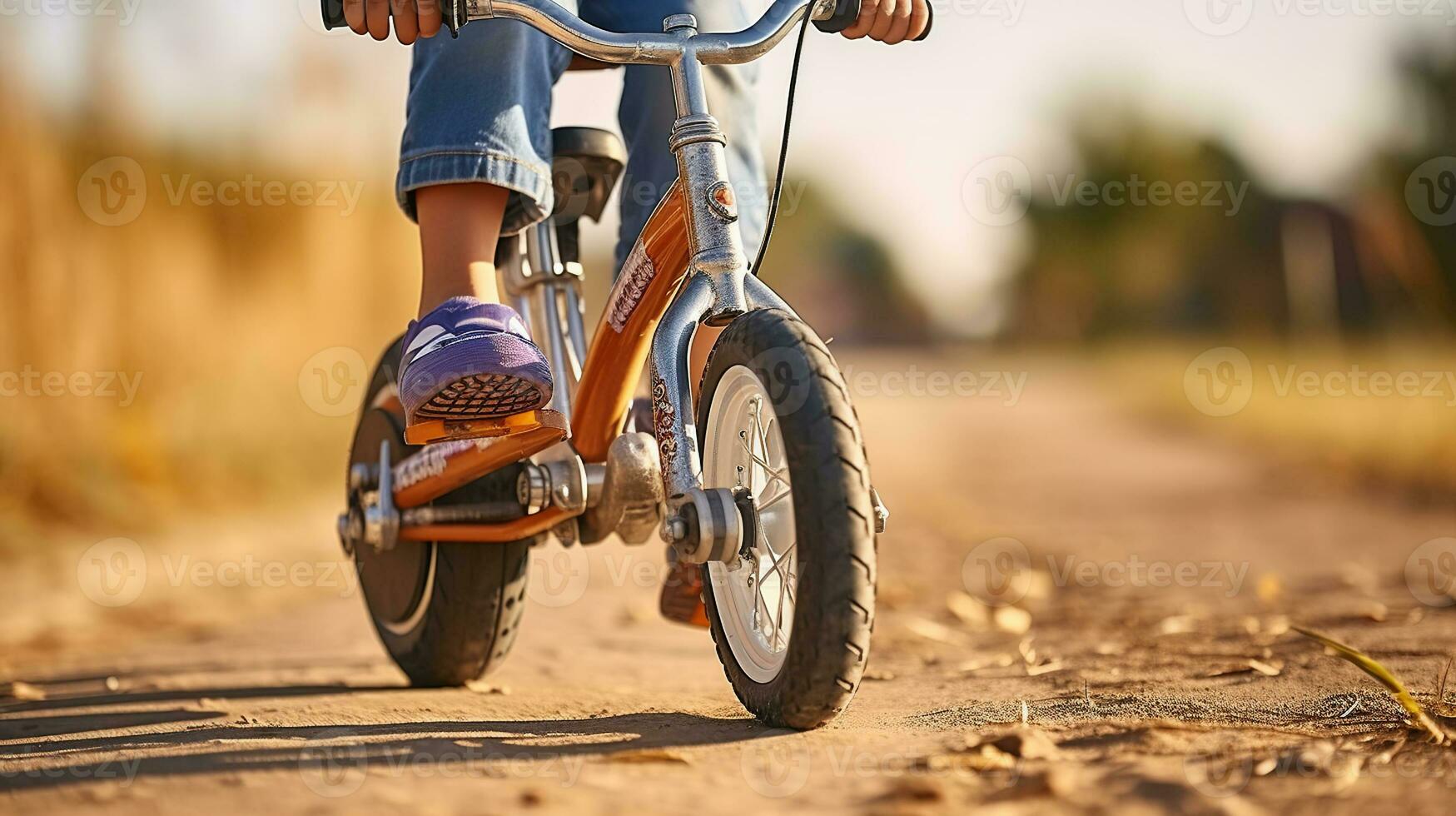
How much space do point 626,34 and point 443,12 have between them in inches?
9.6

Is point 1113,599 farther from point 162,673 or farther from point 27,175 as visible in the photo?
point 27,175

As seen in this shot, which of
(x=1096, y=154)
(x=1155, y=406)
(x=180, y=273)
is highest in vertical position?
(x=1096, y=154)

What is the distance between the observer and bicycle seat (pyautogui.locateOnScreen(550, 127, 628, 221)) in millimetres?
2311

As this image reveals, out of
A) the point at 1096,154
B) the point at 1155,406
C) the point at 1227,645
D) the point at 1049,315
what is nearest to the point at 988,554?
the point at 1227,645

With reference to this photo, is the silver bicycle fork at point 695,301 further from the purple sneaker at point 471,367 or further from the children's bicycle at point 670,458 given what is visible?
the purple sneaker at point 471,367

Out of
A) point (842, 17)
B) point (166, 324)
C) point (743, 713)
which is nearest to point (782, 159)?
point (842, 17)

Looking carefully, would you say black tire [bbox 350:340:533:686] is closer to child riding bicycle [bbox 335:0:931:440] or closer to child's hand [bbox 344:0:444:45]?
child riding bicycle [bbox 335:0:931:440]

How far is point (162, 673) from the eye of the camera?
2701 millimetres

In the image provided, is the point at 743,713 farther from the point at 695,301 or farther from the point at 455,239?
the point at 455,239

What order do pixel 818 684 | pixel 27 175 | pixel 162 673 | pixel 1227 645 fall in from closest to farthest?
pixel 818 684, pixel 1227 645, pixel 162 673, pixel 27 175

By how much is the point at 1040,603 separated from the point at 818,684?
2.13 metres

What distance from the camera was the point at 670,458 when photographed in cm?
179

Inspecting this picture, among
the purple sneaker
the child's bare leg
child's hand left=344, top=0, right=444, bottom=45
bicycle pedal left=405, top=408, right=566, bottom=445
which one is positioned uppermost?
child's hand left=344, top=0, right=444, bottom=45

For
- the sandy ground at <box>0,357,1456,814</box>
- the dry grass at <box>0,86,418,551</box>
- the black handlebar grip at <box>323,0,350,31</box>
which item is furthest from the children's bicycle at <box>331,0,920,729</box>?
the dry grass at <box>0,86,418,551</box>
